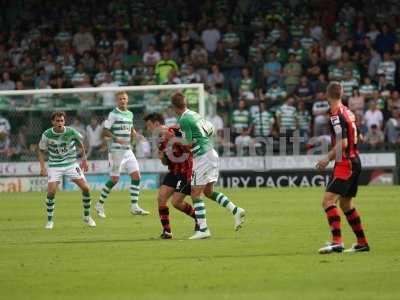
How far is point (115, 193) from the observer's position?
2748 cm

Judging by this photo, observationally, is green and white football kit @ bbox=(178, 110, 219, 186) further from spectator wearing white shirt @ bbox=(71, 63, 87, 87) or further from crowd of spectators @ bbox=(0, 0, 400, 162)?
spectator wearing white shirt @ bbox=(71, 63, 87, 87)

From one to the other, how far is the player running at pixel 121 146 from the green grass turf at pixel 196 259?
2.17ft

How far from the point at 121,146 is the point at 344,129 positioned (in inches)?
363

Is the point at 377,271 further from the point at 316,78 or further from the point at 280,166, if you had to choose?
the point at 316,78

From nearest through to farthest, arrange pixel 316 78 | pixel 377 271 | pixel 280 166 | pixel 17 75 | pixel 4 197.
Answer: pixel 377 271 < pixel 4 197 < pixel 280 166 < pixel 316 78 < pixel 17 75

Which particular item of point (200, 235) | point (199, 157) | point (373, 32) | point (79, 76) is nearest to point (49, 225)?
point (200, 235)

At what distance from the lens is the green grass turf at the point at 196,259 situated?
32.6 feet

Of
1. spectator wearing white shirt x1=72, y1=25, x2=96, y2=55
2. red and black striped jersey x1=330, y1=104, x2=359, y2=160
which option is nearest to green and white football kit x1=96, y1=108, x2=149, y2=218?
red and black striped jersey x1=330, y1=104, x2=359, y2=160

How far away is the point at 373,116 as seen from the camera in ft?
97.1

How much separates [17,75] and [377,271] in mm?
24808

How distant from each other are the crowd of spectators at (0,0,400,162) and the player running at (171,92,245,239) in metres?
13.5

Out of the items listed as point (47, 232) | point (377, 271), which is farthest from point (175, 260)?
point (47, 232)

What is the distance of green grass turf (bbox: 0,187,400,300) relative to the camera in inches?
391

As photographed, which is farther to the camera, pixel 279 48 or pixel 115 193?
pixel 279 48
